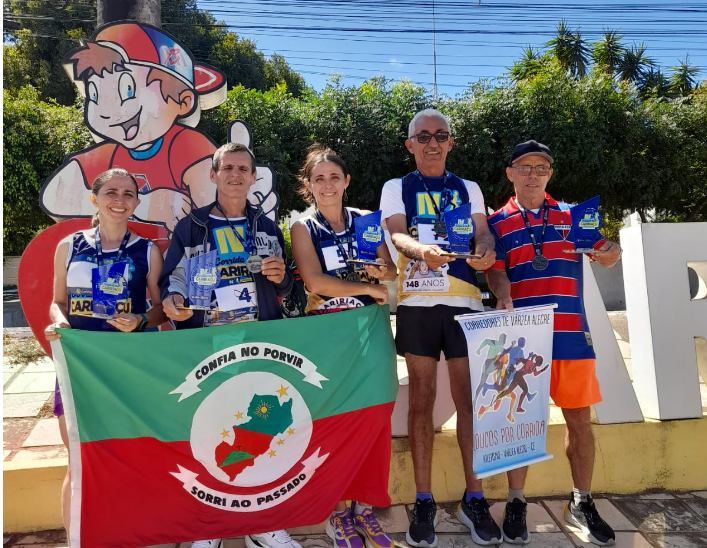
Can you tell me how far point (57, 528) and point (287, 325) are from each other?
1801mm

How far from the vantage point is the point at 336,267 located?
2688 millimetres

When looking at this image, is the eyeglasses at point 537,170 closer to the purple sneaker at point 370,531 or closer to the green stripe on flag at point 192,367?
the green stripe on flag at point 192,367

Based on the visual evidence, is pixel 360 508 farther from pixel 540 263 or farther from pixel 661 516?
pixel 661 516

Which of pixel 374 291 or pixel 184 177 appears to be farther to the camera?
pixel 184 177

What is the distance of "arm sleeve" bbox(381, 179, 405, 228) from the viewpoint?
2885 millimetres

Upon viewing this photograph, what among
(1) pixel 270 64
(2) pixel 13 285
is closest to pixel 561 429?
(2) pixel 13 285

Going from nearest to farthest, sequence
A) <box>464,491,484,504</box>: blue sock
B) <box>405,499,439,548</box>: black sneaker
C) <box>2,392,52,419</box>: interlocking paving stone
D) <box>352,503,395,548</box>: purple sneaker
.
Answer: <box>352,503,395,548</box>: purple sneaker < <box>405,499,439,548</box>: black sneaker < <box>464,491,484,504</box>: blue sock < <box>2,392,52,419</box>: interlocking paving stone

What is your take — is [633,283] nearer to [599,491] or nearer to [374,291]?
[599,491]

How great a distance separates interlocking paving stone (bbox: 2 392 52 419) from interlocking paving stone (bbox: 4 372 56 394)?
130 mm

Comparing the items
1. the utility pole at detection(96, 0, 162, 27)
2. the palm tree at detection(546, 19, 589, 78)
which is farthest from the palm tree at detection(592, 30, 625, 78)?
the utility pole at detection(96, 0, 162, 27)

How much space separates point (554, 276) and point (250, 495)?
1.92m

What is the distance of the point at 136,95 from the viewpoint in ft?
12.7

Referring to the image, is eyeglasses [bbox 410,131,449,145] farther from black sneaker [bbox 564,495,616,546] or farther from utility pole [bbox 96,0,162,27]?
utility pole [bbox 96,0,162,27]

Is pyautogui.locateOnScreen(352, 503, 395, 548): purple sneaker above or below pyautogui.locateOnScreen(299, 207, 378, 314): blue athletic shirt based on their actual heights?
below
